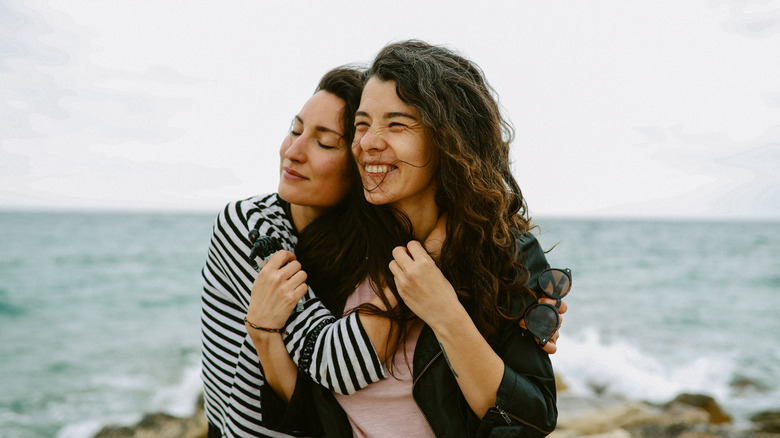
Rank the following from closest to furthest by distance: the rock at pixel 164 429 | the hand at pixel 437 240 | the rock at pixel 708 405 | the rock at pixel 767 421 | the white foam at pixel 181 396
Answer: the hand at pixel 437 240
the rock at pixel 164 429
the rock at pixel 767 421
the rock at pixel 708 405
the white foam at pixel 181 396

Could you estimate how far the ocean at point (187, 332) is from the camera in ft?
30.4

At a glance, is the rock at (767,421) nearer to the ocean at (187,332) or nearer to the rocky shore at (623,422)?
the rocky shore at (623,422)

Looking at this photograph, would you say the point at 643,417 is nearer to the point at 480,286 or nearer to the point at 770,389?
the point at 770,389

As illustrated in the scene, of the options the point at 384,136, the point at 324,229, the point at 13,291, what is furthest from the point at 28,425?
the point at 13,291

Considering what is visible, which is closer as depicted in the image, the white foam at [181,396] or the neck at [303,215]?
the neck at [303,215]

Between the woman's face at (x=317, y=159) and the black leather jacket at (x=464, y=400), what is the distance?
837 mm

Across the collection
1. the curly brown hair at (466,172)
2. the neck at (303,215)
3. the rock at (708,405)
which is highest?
the rock at (708,405)

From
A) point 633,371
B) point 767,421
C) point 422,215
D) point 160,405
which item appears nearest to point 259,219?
point 422,215

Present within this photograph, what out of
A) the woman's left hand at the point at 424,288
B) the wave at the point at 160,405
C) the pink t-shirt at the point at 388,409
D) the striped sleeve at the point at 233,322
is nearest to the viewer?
the woman's left hand at the point at 424,288

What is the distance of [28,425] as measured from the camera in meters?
8.15

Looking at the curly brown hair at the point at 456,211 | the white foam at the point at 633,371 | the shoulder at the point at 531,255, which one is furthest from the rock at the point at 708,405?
the curly brown hair at the point at 456,211

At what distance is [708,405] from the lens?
8.01 m

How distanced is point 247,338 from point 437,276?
95 cm

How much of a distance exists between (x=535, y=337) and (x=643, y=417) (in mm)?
5833
